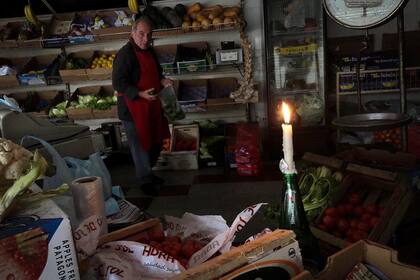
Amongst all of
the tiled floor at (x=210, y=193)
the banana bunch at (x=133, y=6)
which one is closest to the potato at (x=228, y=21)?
the banana bunch at (x=133, y=6)

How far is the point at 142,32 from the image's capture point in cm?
317

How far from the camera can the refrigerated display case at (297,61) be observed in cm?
427

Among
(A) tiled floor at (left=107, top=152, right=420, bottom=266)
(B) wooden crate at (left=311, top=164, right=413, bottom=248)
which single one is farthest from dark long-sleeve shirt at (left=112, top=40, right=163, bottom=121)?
(B) wooden crate at (left=311, top=164, right=413, bottom=248)

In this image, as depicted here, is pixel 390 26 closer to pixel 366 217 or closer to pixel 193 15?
pixel 193 15

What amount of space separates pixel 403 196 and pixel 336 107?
2.74m

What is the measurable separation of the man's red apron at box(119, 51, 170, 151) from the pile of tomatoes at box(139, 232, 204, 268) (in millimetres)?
2361

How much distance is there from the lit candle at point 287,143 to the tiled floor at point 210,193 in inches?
68.3

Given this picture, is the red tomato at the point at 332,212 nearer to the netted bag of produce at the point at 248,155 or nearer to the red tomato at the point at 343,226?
the red tomato at the point at 343,226

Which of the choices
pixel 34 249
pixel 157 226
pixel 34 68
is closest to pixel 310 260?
pixel 157 226

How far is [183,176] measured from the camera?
158 inches

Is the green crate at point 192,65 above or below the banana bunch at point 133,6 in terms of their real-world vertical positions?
below

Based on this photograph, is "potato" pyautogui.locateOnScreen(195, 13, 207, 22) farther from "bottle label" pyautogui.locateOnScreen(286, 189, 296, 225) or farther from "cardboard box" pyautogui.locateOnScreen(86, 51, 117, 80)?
"bottle label" pyautogui.locateOnScreen(286, 189, 296, 225)

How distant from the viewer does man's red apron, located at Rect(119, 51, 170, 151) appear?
10.8ft

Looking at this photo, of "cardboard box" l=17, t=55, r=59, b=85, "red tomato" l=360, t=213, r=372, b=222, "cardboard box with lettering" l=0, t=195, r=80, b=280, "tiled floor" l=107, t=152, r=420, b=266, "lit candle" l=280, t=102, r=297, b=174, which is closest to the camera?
"cardboard box with lettering" l=0, t=195, r=80, b=280
